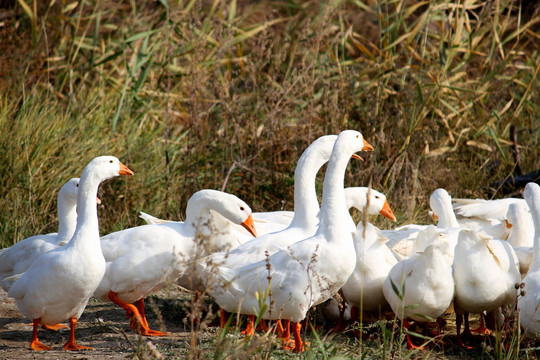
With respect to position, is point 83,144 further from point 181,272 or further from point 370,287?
point 370,287

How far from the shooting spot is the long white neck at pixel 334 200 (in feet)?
14.5

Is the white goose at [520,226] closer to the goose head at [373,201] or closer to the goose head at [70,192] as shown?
the goose head at [373,201]

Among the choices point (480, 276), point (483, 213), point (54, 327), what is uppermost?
point (483, 213)

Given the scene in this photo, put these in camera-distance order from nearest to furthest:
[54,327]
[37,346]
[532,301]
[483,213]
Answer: [37,346] < [532,301] < [54,327] < [483,213]

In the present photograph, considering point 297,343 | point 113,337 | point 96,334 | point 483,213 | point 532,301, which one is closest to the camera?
point 297,343

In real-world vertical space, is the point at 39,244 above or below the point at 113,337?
above

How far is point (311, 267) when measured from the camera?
4246 millimetres

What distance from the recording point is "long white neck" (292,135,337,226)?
5402mm

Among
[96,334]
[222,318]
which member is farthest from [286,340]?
[96,334]

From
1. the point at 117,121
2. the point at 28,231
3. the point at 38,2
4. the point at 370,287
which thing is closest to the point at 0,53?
the point at 38,2

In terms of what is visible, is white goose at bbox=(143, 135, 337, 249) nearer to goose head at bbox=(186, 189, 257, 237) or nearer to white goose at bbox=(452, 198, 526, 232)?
goose head at bbox=(186, 189, 257, 237)

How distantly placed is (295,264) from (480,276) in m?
1.36

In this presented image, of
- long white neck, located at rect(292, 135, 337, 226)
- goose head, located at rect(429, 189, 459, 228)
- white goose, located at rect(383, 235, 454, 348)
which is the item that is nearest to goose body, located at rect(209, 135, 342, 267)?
long white neck, located at rect(292, 135, 337, 226)

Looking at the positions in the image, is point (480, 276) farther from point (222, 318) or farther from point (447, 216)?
point (222, 318)
